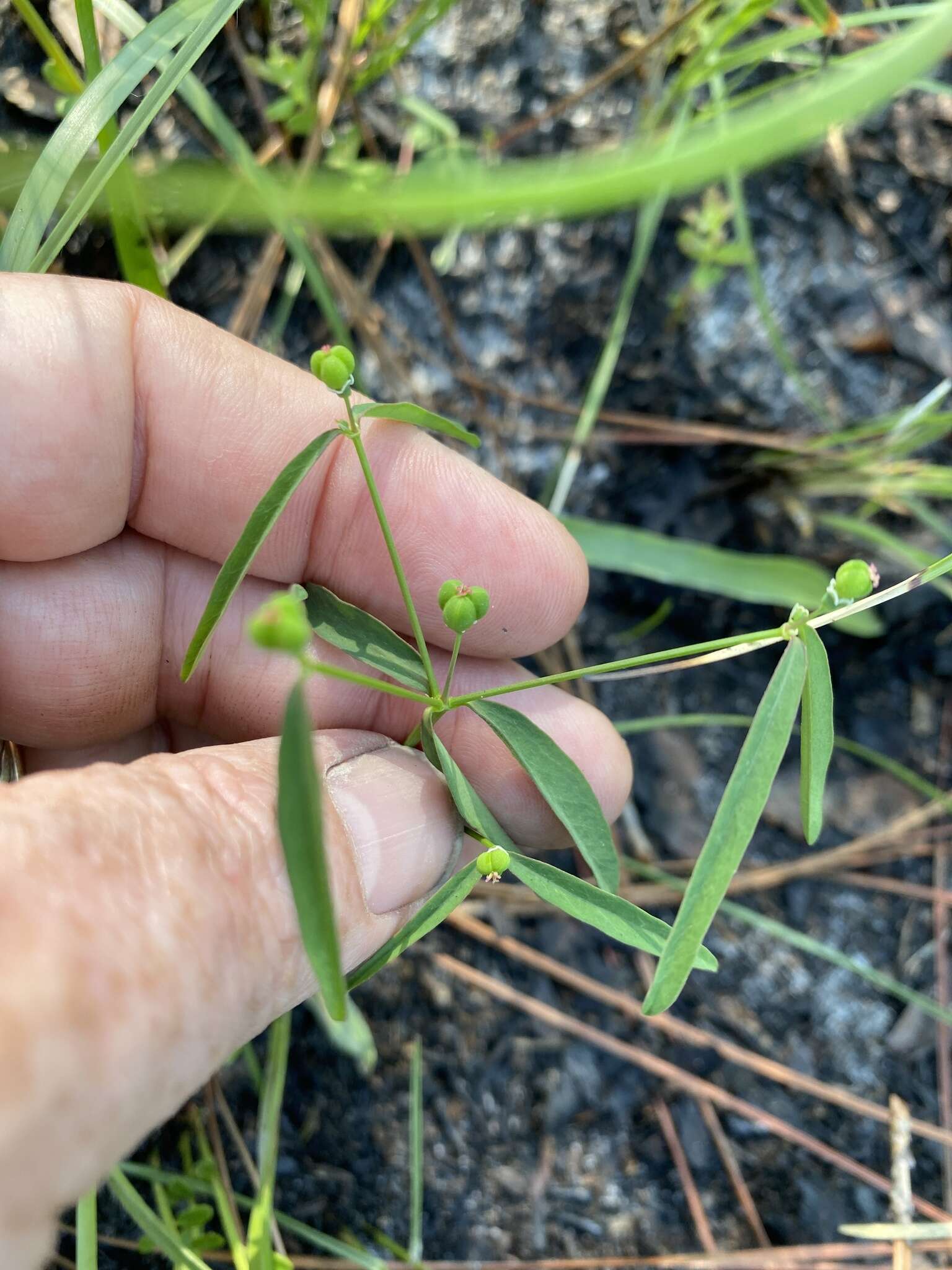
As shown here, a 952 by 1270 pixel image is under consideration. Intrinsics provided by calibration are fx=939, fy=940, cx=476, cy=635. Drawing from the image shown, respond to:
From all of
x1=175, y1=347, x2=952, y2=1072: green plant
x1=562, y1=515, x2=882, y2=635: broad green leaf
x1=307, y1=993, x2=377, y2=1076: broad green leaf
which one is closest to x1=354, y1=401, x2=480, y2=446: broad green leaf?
x1=175, y1=347, x2=952, y2=1072: green plant

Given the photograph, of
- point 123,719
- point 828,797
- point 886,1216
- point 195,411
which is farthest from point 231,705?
point 886,1216

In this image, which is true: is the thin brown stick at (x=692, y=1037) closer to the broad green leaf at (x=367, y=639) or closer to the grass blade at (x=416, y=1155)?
the grass blade at (x=416, y=1155)

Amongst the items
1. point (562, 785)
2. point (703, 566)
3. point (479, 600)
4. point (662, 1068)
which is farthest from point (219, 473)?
point (662, 1068)

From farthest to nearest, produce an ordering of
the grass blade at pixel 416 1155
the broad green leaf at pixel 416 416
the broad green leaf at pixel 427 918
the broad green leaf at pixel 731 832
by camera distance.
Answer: the grass blade at pixel 416 1155
the broad green leaf at pixel 416 416
the broad green leaf at pixel 427 918
the broad green leaf at pixel 731 832

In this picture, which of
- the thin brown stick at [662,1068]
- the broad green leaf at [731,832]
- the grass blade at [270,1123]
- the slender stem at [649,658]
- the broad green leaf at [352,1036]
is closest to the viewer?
the broad green leaf at [731,832]

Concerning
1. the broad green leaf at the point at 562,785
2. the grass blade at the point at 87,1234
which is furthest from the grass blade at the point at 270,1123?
the broad green leaf at the point at 562,785

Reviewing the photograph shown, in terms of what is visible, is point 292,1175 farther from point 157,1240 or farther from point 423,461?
point 423,461

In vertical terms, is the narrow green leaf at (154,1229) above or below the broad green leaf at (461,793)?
below

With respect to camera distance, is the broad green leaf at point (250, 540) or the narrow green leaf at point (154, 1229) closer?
the broad green leaf at point (250, 540)

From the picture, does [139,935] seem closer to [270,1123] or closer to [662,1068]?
[270,1123]
